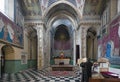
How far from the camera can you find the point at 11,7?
14.5 meters

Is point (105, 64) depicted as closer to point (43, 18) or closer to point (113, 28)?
point (113, 28)

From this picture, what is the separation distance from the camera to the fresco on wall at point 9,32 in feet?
38.7

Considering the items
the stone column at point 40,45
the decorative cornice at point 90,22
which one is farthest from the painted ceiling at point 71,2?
the stone column at point 40,45

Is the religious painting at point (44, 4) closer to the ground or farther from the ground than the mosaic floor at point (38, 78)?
farther from the ground

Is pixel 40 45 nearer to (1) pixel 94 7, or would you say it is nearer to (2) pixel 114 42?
(1) pixel 94 7

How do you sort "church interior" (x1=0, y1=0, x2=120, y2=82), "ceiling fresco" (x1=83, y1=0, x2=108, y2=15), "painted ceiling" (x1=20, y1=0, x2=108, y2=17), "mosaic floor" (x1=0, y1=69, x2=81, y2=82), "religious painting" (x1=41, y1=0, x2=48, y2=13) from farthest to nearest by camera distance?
"religious painting" (x1=41, y1=0, x2=48, y2=13)
"painted ceiling" (x1=20, y1=0, x2=108, y2=17)
"ceiling fresco" (x1=83, y1=0, x2=108, y2=15)
"church interior" (x1=0, y1=0, x2=120, y2=82)
"mosaic floor" (x1=0, y1=69, x2=81, y2=82)

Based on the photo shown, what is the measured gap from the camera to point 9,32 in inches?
525

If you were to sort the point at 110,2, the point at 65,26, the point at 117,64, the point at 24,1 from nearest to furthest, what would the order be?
1. the point at 117,64
2. the point at 110,2
3. the point at 24,1
4. the point at 65,26

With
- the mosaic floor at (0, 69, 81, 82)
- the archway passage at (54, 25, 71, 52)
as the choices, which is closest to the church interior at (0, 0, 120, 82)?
the mosaic floor at (0, 69, 81, 82)

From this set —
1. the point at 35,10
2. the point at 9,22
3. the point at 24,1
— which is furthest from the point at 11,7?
the point at 35,10

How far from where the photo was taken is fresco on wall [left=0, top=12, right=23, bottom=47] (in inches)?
464

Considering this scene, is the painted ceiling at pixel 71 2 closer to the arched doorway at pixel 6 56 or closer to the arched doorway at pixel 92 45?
the arched doorway at pixel 92 45

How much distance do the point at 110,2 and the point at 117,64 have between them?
5.02 m

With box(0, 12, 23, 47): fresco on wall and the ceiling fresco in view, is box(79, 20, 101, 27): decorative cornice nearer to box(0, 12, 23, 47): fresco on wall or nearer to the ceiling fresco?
the ceiling fresco
